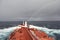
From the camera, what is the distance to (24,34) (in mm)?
2988

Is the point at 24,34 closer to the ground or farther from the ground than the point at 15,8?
closer to the ground

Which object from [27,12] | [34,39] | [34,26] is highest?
[27,12]

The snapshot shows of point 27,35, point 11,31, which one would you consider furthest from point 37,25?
point 11,31

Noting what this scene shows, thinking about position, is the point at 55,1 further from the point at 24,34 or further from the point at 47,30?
the point at 24,34

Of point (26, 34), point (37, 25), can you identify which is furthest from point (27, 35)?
point (37, 25)

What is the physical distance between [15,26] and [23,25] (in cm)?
13

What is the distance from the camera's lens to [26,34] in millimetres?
2996

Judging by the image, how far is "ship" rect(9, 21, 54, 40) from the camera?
2967mm

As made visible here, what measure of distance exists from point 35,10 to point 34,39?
475mm

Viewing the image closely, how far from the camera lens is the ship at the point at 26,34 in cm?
297

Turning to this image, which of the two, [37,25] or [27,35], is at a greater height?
[37,25]

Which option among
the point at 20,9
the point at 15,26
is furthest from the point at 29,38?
the point at 20,9

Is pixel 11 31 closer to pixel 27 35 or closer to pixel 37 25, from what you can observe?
pixel 27 35

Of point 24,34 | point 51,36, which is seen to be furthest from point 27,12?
point 51,36
